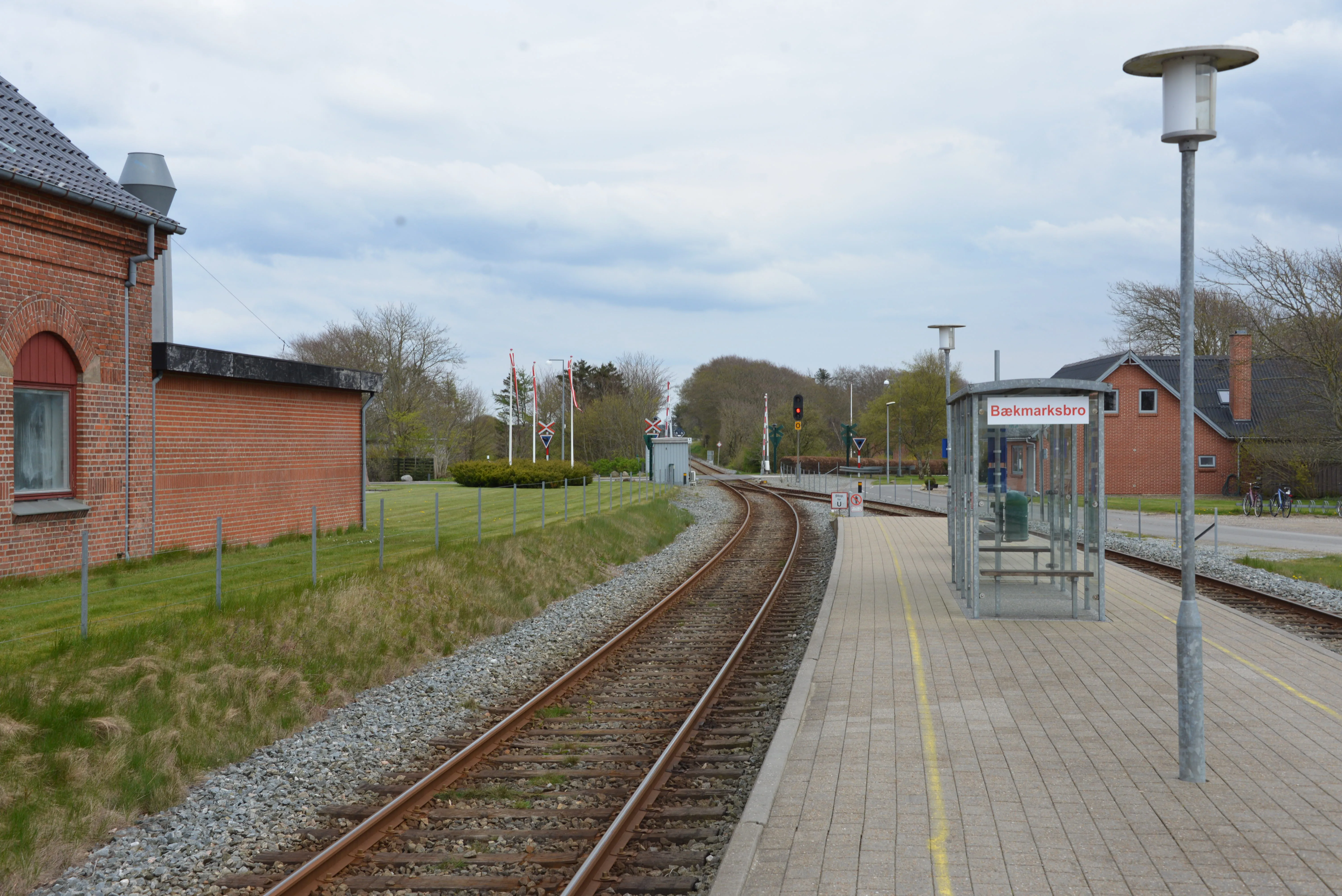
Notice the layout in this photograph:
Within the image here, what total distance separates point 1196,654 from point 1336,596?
38.6ft

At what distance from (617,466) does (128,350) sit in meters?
54.6

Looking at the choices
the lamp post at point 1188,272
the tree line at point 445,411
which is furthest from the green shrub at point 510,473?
the lamp post at point 1188,272

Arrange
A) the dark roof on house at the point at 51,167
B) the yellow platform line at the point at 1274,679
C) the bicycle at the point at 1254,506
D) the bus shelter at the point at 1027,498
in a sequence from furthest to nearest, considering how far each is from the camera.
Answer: the bicycle at the point at 1254,506
the bus shelter at the point at 1027,498
the dark roof on house at the point at 51,167
the yellow platform line at the point at 1274,679

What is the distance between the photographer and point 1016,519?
1545 centimetres

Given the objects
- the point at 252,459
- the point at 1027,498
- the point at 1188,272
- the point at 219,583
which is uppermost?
the point at 1188,272

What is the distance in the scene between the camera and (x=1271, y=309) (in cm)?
3928

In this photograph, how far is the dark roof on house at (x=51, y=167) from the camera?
12055 mm

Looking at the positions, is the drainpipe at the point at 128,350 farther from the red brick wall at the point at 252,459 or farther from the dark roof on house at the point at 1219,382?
the dark roof on house at the point at 1219,382

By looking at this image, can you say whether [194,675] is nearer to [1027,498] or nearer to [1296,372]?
[1027,498]

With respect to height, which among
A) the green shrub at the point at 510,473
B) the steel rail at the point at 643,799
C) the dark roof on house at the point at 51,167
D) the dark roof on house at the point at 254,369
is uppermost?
the dark roof on house at the point at 51,167

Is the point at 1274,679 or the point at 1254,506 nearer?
the point at 1274,679

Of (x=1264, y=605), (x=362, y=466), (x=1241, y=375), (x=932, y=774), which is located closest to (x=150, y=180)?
(x=362, y=466)

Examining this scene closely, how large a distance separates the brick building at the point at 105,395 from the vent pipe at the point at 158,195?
75mm

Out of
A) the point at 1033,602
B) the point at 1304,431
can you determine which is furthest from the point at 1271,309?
the point at 1033,602
